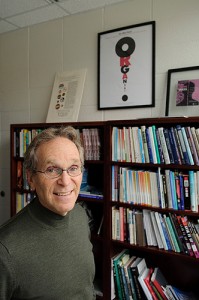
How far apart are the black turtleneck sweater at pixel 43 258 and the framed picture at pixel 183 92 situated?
1231 millimetres

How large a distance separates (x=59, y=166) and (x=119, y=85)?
137cm

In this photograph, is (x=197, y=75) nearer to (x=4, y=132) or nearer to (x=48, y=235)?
(x=48, y=235)

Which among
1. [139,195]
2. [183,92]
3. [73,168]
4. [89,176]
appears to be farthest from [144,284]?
[183,92]

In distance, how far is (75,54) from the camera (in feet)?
7.98

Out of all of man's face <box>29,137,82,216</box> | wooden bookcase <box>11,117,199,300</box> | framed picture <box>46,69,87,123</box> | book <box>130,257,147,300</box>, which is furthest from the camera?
framed picture <box>46,69,87,123</box>

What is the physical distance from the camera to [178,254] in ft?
5.49

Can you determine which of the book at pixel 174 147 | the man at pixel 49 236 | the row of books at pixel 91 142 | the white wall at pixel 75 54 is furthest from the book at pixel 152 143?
the man at pixel 49 236

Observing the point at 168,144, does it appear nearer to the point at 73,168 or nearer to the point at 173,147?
the point at 173,147

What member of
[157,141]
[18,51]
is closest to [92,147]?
[157,141]

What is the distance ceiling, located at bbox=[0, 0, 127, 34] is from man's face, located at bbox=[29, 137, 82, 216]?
1718mm

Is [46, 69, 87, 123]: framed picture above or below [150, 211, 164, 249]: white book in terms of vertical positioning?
above

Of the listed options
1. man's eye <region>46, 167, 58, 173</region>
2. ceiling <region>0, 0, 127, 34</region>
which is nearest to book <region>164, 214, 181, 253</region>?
man's eye <region>46, 167, 58, 173</region>

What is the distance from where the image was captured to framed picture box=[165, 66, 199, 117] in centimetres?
187

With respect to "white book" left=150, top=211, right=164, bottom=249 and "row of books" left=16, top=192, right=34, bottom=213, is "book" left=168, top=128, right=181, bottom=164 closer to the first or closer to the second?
"white book" left=150, top=211, right=164, bottom=249
